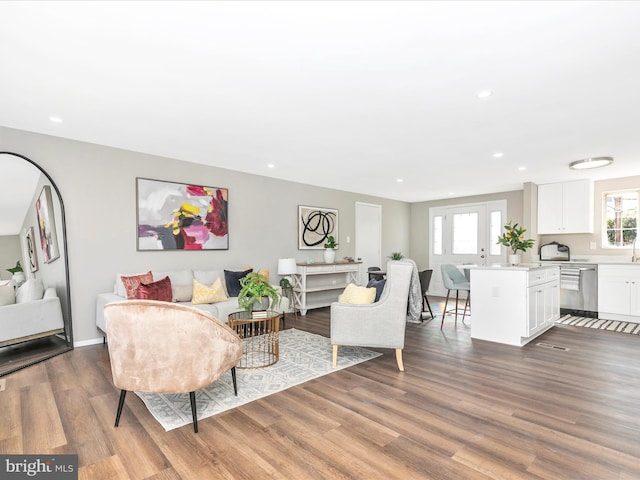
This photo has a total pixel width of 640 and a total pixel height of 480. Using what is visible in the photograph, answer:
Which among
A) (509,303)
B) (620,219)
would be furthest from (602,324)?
(509,303)

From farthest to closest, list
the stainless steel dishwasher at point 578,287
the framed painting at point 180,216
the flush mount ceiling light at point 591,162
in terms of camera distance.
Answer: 1. the stainless steel dishwasher at point 578,287
2. the flush mount ceiling light at point 591,162
3. the framed painting at point 180,216

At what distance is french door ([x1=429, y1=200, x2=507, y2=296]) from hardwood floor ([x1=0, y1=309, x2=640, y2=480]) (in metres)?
4.43

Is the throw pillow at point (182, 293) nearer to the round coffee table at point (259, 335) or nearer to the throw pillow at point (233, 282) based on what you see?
the throw pillow at point (233, 282)

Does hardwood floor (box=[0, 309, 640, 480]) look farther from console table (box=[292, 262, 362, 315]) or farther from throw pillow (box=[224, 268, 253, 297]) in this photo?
console table (box=[292, 262, 362, 315])

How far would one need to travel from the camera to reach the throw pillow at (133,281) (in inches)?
147

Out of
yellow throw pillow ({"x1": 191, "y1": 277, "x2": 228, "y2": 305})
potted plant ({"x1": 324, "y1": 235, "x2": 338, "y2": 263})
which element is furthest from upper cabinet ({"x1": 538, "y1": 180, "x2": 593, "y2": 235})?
yellow throw pillow ({"x1": 191, "y1": 277, "x2": 228, "y2": 305})

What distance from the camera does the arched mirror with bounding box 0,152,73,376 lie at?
329cm

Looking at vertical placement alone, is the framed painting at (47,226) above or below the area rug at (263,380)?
above

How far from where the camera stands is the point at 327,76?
246cm

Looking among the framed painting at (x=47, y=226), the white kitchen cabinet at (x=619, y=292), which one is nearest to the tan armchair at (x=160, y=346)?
the framed painting at (x=47, y=226)

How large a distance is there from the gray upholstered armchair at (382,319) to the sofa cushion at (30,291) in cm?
314

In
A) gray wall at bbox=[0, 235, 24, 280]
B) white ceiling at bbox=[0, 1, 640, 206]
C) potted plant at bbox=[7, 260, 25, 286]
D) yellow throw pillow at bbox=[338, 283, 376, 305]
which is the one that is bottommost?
yellow throw pillow at bbox=[338, 283, 376, 305]

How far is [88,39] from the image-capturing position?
2039mm

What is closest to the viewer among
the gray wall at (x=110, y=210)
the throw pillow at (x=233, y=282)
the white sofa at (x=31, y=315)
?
the white sofa at (x=31, y=315)
